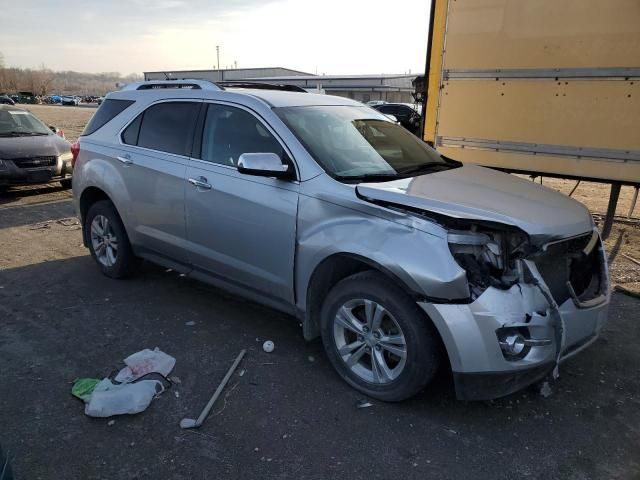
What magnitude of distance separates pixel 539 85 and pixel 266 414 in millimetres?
4881

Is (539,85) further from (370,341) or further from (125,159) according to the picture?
(125,159)

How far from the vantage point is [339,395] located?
320cm

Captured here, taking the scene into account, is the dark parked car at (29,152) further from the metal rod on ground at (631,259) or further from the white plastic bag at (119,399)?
the metal rod on ground at (631,259)

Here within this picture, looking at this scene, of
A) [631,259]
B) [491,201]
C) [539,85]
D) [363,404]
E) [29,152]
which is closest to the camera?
[491,201]

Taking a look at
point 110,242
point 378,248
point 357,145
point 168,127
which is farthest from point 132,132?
point 378,248

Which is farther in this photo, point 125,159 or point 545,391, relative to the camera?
point 125,159

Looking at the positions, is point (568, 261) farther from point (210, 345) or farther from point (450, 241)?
point (210, 345)

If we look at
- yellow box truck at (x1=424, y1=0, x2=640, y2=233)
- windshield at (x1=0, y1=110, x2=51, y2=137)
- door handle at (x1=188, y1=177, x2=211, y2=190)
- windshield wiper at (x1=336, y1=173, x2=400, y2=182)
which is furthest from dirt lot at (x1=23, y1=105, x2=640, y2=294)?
windshield at (x1=0, y1=110, x2=51, y2=137)

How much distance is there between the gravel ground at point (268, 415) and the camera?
2.61 metres

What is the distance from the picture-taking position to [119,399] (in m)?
3.01

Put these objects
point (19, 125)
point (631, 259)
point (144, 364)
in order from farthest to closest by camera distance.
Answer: point (19, 125) → point (631, 259) → point (144, 364)

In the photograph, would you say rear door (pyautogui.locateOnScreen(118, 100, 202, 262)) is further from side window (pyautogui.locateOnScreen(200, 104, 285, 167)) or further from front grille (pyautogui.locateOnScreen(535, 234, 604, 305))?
front grille (pyautogui.locateOnScreen(535, 234, 604, 305))

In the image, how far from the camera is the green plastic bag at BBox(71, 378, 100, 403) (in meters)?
3.10

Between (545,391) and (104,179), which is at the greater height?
(104,179)
